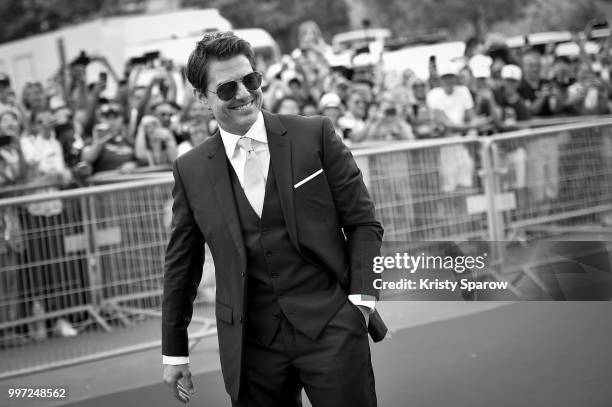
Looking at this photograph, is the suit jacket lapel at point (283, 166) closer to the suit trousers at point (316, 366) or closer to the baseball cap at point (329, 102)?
the suit trousers at point (316, 366)

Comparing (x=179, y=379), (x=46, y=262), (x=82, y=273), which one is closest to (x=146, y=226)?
(x=82, y=273)

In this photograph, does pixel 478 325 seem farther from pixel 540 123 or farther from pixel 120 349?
pixel 540 123

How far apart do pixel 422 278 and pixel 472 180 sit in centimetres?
472

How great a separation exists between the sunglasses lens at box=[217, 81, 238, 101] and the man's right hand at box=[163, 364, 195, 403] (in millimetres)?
1167

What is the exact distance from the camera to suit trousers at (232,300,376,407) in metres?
3.76

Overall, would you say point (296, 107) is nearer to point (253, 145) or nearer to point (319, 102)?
point (319, 102)

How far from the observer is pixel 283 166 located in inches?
151

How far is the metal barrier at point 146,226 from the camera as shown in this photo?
8125mm

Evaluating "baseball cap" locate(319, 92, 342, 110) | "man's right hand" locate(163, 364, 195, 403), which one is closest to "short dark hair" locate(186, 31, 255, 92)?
"man's right hand" locate(163, 364, 195, 403)

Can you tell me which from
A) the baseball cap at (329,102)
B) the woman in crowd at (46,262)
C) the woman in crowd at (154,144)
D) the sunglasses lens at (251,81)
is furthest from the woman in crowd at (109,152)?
the sunglasses lens at (251,81)

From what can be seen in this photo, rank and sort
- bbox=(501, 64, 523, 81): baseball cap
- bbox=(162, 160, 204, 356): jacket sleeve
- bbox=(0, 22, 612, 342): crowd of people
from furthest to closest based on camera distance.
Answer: bbox=(501, 64, 523, 81): baseball cap → bbox=(0, 22, 612, 342): crowd of people → bbox=(162, 160, 204, 356): jacket sleeve

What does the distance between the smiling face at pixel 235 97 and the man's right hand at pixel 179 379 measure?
1061mm

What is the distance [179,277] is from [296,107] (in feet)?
23.8

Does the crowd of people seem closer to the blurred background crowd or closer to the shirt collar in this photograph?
the blurred background crowd
